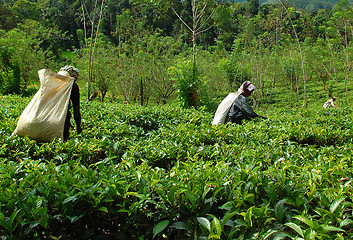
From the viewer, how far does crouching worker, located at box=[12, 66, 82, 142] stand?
339 centimetres

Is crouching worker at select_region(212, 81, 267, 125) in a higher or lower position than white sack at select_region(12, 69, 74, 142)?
lower

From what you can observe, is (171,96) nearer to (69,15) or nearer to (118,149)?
(118,149)

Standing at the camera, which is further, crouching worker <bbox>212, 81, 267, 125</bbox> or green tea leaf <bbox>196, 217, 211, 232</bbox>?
crouching worker <bbox>212, 81, 267, 125</bbox>

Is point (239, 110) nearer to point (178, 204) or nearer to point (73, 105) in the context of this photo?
point (73, 105)

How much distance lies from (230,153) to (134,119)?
2741 millimetres

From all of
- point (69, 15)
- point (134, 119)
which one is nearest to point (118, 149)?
point (134, 119)

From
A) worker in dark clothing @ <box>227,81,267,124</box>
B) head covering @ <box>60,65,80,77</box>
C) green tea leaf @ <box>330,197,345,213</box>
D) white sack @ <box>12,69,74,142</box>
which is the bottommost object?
worker in dark clothing @ <box>227,81,267,124</box>

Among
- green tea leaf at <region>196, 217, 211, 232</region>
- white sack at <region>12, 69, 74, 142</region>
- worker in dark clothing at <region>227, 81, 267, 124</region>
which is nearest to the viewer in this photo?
green tea leaf at <region>196, 217, 211, 232</region>

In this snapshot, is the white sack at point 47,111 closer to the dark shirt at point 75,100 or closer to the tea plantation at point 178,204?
the dark shirt at point 75,100

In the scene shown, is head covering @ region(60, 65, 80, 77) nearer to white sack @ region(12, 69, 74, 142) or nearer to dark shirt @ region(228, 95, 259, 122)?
white sack @ region(12, 69, 74, 142)

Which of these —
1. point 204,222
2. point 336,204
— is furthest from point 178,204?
point 336,204

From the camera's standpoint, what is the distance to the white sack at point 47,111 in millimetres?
3385

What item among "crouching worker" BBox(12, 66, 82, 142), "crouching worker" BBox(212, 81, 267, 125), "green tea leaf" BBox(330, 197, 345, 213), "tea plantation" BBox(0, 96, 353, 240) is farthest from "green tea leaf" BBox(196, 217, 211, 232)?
"crouching worker" BBox(212, 81, 267, 125)

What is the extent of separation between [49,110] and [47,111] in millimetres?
28
